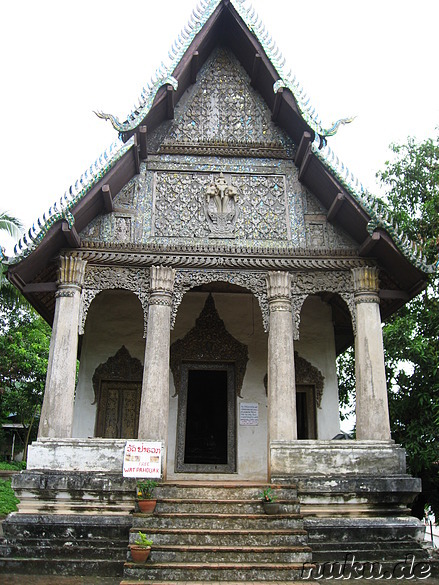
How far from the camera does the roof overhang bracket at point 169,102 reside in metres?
9.23

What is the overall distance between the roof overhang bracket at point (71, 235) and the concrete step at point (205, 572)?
4.70 meters

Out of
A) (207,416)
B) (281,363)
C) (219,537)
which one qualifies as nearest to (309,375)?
(207,416)

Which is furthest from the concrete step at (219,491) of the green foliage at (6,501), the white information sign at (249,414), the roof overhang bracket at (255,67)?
the green foliage at (6,501)

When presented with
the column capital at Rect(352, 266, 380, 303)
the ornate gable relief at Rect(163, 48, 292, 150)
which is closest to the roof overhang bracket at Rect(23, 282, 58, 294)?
the ornate gable relief at Rect(163, 48, 292, 150)

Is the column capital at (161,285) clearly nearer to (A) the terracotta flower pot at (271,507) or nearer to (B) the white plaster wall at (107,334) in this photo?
(B) the white plaster wall at (107,334)

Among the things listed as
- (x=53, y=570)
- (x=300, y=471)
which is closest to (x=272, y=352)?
(x=300, y=471)

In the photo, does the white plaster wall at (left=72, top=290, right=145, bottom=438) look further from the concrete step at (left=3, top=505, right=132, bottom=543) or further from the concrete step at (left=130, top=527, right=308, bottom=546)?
the concrete step at (left=130, top=527, right=308, bottom=546)

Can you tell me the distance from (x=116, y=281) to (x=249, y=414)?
12.4 ft

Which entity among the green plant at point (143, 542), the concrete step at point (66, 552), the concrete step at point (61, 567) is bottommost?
the concrete step at point (61, 567)

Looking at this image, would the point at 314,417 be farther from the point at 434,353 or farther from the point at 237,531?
the point at 237,531

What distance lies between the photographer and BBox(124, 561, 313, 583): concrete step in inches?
247

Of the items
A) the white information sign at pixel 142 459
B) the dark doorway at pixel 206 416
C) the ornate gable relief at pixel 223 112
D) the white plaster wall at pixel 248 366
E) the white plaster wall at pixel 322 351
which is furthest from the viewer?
the dark doorway at pixel 206 416

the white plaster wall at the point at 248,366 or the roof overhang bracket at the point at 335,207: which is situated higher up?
the roof overhang bracket at the point at 335,207

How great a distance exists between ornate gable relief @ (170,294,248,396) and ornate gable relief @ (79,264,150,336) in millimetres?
2287
